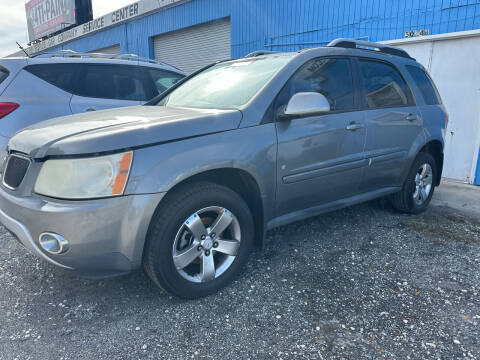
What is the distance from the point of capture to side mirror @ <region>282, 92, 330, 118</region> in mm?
2617

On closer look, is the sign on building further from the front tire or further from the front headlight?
the front headlight

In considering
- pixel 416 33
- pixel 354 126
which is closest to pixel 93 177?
pixel 354 126

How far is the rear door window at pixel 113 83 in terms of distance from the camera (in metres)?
4.65

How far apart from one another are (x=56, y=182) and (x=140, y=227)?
55 cm

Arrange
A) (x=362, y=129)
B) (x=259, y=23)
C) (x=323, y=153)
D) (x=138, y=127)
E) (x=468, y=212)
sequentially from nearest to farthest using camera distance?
(x=138, y=127) < (x=323, y=153) < (x=362, y=129) < (x=468, y=212) < (x=259, y=23)

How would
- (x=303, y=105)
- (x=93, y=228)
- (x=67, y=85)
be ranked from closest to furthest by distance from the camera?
(x=93, y=228), (x=303, y=105), (x=67, y=85)

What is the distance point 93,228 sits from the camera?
6.61ft

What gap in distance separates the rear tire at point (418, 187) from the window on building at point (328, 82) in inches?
54.4

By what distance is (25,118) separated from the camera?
3.98 m

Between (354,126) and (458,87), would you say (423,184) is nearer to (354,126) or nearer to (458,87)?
(354,126)

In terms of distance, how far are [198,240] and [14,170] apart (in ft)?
4.34

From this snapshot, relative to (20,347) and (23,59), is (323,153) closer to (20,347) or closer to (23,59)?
(20,347)

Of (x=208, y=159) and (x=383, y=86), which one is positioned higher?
(x=383, y=86)

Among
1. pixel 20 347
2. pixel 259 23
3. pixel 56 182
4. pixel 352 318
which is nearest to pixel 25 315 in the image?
pixel 20 347
